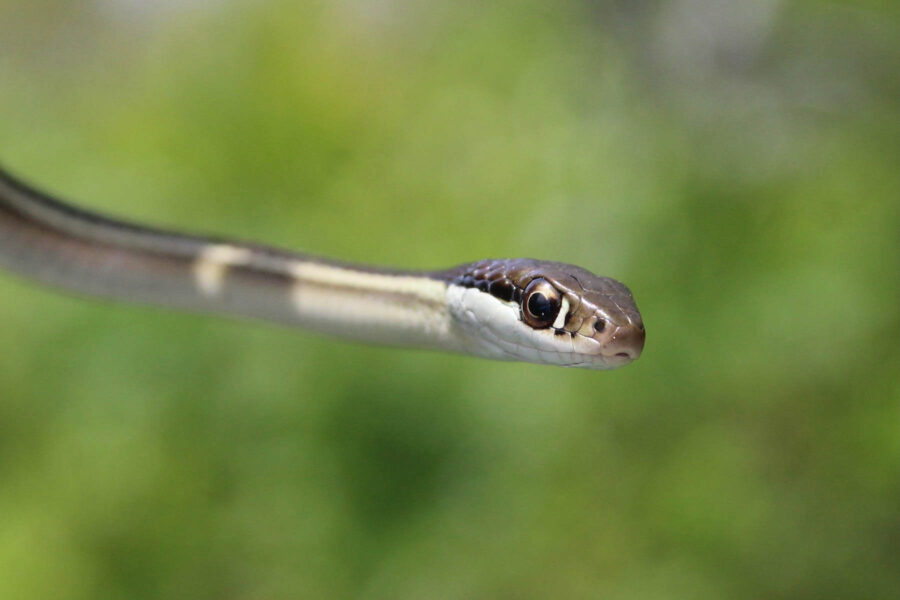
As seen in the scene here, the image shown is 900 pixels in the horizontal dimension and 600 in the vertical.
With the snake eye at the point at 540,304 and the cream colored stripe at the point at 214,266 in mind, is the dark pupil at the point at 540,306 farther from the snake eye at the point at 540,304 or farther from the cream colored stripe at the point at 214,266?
the cream colored stripe at the point at 214,266

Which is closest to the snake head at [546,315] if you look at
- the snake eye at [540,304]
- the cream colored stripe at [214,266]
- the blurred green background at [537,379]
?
the snake eye at [540,304]

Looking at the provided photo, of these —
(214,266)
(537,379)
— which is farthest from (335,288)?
(537,379)

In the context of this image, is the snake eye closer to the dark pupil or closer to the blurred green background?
the dark pupil

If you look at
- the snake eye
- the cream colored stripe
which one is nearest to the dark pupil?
the snake eye

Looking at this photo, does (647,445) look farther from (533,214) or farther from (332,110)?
(332,110)

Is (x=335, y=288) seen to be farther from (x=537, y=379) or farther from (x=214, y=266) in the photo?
(x=537, y=379)

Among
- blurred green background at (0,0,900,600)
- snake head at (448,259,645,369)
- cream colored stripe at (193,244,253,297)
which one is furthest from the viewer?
blurred green background at (0,0,900,600)

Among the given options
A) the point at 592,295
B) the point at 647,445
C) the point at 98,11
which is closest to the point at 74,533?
the point at 647,445
